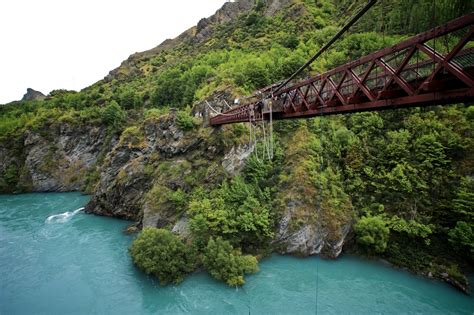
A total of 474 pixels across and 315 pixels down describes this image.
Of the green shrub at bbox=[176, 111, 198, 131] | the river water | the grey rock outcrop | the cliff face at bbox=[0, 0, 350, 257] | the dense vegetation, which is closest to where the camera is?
the river water

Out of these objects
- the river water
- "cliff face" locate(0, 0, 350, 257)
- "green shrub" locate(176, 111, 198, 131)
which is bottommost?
the river water

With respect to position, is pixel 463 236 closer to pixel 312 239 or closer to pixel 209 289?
pixel 312 239

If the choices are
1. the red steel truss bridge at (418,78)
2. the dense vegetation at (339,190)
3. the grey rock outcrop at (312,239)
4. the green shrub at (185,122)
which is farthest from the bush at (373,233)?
the green shrub at (185,122)

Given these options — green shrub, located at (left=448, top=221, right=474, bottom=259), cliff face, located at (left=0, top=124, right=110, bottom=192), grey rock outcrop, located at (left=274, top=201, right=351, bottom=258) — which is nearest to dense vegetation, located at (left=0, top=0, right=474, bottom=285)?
green shrub, located at (left=448, top=221, right=474, bottom=259)

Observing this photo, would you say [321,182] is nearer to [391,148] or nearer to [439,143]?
[391,148]

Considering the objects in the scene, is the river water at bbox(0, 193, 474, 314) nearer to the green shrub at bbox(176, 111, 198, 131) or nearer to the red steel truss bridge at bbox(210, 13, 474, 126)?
the red steel truss bridge at bbox(210, 13, 474, 126)

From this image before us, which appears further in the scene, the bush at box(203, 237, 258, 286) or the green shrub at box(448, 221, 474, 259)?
the green shrub at box(448, 221, 474, 259)

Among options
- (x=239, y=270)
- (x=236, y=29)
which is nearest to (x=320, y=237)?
(x=239, y=270)

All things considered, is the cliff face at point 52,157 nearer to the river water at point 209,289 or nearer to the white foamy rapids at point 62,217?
the white foamy rapids at point 62,217
